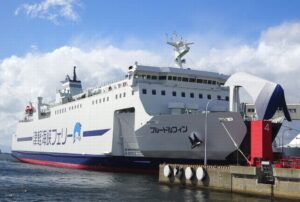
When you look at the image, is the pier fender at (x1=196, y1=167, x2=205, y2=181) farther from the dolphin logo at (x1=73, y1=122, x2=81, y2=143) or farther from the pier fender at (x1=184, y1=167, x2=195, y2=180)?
the dolphin logo at (x1=73, y1=122, x2=81, y2=143)

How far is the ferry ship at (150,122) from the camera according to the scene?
32375 millimetres

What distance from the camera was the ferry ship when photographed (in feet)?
106

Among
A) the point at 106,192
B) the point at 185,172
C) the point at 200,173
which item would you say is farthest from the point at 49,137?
the point at 200,173


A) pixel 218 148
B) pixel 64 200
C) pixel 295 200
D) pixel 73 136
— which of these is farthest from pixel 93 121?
pixel 295 200

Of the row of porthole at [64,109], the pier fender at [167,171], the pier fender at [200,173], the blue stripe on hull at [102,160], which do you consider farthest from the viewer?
the row of porthole at [64,109]

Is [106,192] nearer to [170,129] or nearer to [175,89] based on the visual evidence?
[170,129]

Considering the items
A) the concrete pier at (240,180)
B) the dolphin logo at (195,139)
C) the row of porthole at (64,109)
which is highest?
the row of porthole at (64,109)

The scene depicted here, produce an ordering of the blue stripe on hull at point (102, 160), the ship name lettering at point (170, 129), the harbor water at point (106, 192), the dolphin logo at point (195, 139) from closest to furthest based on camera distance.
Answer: the harbor water at point (106, 192), the dolphin logo at point (195, 139), the ship name lettering at point (170, 129), the blue stripe on hull at point (102, 160)

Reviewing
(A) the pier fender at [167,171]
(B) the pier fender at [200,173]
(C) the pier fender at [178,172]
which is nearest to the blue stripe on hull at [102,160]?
(A) the pier fender at [167,171]

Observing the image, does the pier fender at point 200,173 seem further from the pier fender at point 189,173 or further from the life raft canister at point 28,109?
the life raft canister at point 28,109

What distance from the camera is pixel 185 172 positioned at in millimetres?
30391

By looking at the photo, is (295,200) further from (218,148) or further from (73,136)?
(73,136)

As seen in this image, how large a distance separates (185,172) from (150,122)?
609 centimetres

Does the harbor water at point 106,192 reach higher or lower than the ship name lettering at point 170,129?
lower
